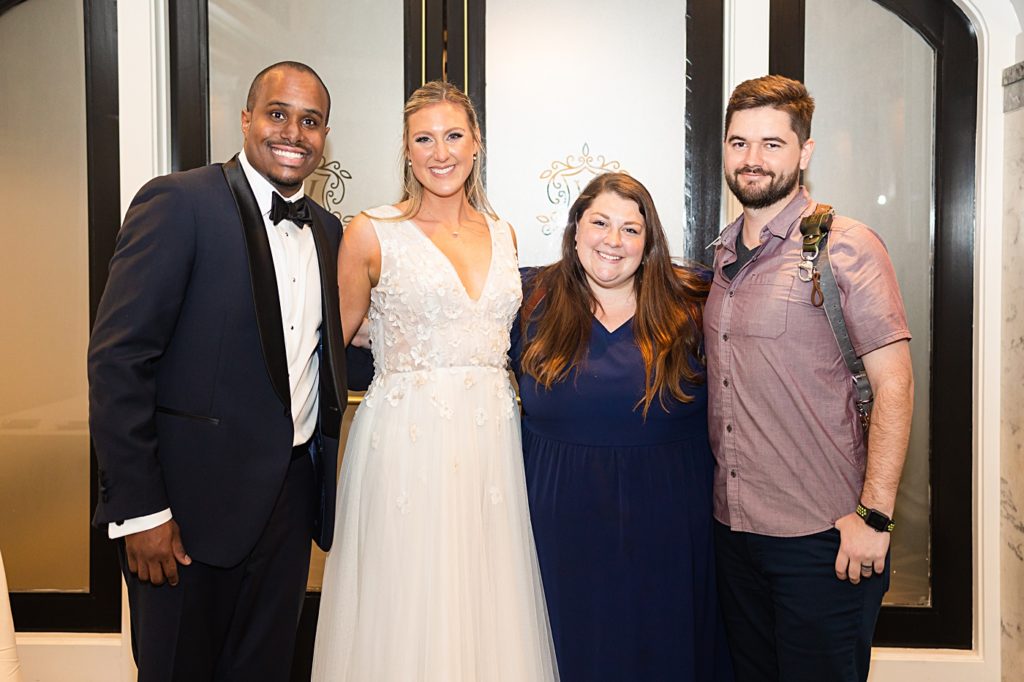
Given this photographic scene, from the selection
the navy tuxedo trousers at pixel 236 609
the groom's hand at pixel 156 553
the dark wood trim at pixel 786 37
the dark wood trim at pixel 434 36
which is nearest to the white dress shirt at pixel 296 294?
the navy tuxedo trousers at pixel 236 609

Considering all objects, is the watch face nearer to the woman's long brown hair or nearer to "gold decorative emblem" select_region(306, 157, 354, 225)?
the woman's long brown hair

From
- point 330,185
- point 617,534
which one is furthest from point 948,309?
point 330,185

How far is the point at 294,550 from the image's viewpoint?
1965 mm

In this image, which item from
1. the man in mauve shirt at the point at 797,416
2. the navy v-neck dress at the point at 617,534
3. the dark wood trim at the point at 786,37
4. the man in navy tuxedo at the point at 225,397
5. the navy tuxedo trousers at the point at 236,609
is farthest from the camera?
the dark wood trim at the point at 786,37

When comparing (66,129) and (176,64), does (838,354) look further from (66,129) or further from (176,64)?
(66,129)

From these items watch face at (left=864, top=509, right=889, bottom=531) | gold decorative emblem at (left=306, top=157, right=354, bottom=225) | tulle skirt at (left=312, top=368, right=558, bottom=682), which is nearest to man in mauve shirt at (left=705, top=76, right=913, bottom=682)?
watch face at (left=864, top=509, right=889, bottom=531)

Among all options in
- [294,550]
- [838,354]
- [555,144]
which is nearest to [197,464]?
[294,550]

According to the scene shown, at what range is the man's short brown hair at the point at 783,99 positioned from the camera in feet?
6.55

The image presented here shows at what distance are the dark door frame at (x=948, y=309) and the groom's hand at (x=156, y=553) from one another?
2.51 meters

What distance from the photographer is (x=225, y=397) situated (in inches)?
69.0

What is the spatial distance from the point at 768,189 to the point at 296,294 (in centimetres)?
118

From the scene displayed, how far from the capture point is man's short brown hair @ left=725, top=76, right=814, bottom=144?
2.00m

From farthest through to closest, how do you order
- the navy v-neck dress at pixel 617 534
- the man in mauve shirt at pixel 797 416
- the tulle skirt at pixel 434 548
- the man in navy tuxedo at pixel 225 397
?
the navy v-neck dress at pixel 617 534, the tulle skirt at pixel 434 548, the man in mauve shirt at pixel 797 416, the man in navy tuxedo at pixel 225 397

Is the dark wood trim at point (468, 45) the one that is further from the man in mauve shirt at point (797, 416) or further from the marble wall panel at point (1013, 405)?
the marble wall panel at point (1013, 405)
